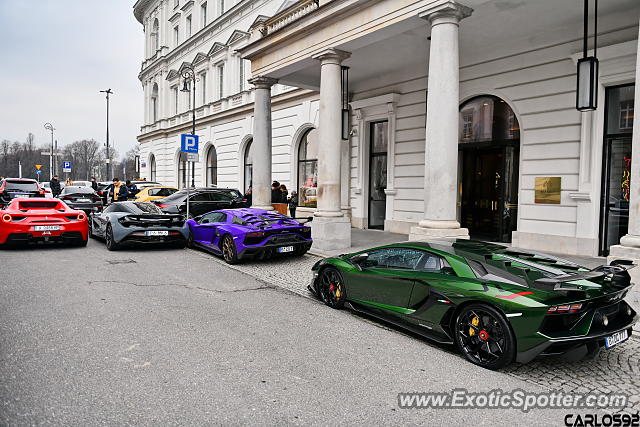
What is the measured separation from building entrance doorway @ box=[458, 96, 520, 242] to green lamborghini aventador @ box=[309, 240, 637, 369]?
7.53 meters

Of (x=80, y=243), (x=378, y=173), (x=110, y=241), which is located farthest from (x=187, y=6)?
(x=110, y=241)

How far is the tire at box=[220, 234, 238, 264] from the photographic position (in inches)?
384

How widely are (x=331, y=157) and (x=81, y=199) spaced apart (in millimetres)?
11930

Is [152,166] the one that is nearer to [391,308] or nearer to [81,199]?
[81,199]

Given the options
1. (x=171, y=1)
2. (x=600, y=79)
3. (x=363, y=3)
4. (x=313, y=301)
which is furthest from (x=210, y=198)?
(x=171, y=1)

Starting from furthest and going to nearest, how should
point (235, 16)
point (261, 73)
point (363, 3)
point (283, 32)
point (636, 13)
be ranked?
1. point (235, 16)
2. point (261, 73)
3. point (283, 32)
4. point (363, 3)
5. point (636, 13)

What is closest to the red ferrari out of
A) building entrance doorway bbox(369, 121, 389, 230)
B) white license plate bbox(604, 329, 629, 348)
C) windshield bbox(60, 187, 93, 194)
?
windshield bbox(60, 187, 93, 194)

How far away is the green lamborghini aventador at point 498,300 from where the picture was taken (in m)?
3.97

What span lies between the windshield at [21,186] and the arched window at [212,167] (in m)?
10.1

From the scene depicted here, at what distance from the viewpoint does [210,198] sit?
1636 centimetres

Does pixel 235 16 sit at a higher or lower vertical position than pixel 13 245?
higher

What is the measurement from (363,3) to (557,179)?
6.32 m

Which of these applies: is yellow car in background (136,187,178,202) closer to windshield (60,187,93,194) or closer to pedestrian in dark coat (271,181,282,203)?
windshield (60,187,93,194)

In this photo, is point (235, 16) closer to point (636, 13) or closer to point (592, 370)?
point (636, 13)
